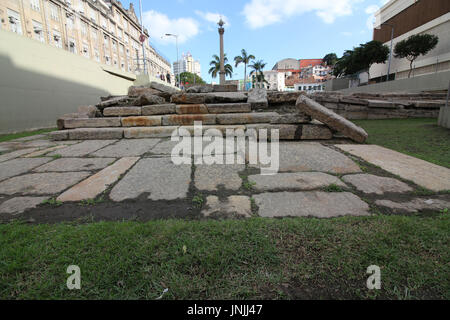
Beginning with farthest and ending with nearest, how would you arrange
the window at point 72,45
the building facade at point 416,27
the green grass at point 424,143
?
the building facade at point 416,27
the window at point 72,45
the green grass at point 424,143

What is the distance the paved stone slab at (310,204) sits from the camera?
52.6 inches

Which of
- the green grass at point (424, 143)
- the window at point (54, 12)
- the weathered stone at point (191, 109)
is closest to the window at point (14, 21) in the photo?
the window at point (54, 12)

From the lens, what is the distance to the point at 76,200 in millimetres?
1561

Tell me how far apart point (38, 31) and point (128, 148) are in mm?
21971

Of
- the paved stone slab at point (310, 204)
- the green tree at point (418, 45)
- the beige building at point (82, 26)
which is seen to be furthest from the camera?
the green tree at point (418, 45)

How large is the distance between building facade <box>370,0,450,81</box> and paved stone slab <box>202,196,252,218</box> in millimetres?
31142

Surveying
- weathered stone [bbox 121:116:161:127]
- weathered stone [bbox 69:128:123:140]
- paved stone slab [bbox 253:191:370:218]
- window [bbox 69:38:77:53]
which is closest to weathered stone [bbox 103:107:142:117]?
weathered stone [bbox 121:116:161:127]

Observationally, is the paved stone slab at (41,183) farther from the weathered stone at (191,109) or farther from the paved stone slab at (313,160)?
the weathered stone at (191,109)

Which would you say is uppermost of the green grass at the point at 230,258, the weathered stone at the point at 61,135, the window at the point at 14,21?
the window at the point at 14,21

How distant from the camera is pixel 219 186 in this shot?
5.91 feet

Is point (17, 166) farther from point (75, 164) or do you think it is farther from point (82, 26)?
point (82, 26)

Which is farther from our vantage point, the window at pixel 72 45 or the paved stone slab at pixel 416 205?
the window at pixel 72 45

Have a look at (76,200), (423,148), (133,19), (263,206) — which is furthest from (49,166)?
(133,19)
